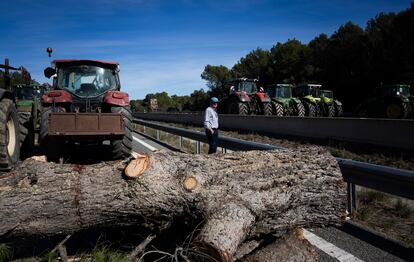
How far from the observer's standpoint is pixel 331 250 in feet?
13.4

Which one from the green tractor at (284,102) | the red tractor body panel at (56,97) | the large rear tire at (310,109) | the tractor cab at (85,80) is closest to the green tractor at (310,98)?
the large rear tire at (310,109)

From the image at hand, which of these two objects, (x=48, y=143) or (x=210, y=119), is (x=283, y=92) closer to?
(x=210, y=119)

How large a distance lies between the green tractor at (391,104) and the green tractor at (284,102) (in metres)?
4.07

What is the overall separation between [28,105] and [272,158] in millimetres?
12863

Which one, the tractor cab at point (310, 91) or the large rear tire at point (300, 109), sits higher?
the tractor cab at point (310, 91)

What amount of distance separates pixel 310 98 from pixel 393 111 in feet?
21.2

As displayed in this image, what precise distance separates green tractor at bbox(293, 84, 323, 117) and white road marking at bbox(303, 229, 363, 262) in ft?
73.4

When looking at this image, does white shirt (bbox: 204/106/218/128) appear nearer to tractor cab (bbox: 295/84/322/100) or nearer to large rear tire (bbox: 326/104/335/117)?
large rear tire (bbox: 326/104/335/117)

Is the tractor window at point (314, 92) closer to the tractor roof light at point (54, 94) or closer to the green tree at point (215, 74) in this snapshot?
the tractor roof light at point (54, 94)

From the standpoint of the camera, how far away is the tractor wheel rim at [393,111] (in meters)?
21.3

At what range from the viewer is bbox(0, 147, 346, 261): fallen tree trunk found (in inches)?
131

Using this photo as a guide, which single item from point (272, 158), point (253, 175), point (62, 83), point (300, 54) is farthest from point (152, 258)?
point (300, 54)

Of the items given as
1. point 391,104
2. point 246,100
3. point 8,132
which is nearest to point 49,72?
point 8,132

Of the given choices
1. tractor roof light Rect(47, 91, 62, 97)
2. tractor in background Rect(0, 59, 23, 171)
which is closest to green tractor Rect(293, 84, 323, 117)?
tractor roof light Rect(47, 91, 62, 97)
